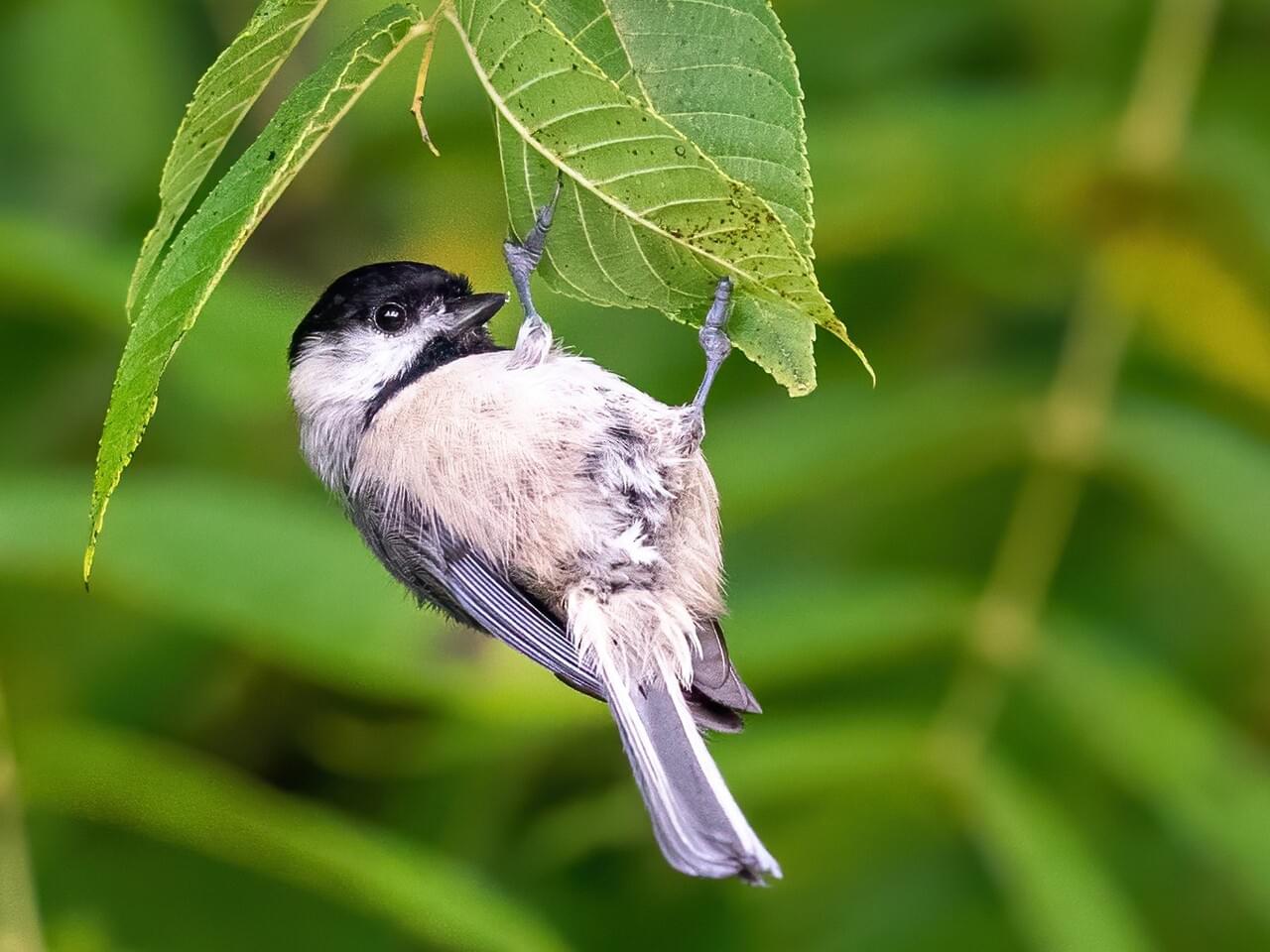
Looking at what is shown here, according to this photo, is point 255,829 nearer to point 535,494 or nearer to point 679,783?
point 535,494

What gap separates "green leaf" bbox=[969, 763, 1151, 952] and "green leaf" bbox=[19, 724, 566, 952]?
802 mm

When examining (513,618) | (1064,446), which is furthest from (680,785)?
(1064,446)

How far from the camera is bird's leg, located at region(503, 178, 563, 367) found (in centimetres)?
140

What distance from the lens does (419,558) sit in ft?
6.96

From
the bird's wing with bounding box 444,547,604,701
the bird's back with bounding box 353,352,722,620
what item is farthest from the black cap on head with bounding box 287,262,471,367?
the bird's wing with bounding box 444,547,604,701

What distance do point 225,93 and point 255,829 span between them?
189 centimetres

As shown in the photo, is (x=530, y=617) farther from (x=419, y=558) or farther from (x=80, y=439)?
(x=80, y=439)

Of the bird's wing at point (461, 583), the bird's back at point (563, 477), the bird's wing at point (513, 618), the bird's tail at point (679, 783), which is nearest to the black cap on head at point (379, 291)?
the bird's back at point (563, 477)

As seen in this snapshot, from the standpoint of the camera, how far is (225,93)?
1.18 meters

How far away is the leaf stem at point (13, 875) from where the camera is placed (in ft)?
8.54

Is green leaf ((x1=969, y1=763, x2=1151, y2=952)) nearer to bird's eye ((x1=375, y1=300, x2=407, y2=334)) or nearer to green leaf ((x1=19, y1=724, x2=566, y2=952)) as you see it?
green leaf ((x1=19, y1=724, x2=566, y2=952))

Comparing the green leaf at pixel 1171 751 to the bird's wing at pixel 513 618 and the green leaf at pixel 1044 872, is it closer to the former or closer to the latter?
the green leaf at pixel 1044 872

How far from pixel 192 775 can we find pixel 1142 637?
7.36 feet

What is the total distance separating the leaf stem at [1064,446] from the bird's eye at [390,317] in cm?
136
